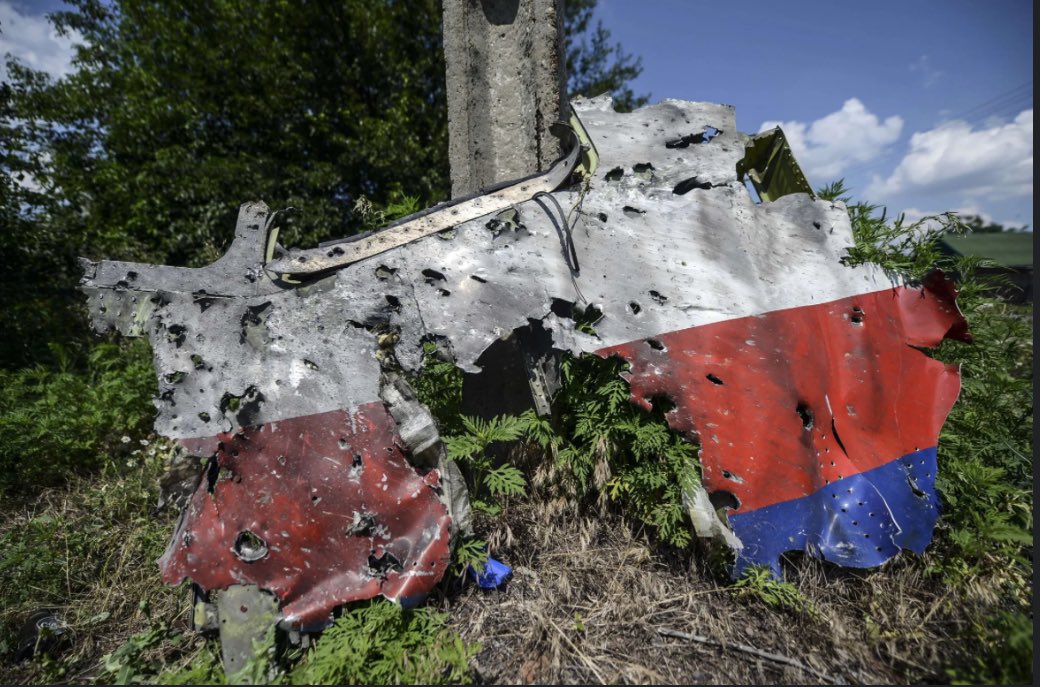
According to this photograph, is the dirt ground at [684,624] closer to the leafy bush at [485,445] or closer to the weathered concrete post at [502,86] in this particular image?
the leafy bush at [485,445]

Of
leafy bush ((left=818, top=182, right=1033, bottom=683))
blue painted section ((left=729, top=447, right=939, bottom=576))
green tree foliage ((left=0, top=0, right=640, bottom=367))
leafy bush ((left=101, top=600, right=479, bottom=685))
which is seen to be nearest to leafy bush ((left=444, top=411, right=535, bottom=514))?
leafy bush ((left=101, top=600, right=479, bottom=685))

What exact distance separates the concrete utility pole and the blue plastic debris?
2135 millimetres

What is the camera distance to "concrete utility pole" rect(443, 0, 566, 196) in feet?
9.45

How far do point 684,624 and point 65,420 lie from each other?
3815 millimetres

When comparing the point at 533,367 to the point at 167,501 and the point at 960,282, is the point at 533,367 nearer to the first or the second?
the point at 167,501

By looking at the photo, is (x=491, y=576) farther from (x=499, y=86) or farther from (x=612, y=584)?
(x=499, y=86)

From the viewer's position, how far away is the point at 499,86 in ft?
10.5

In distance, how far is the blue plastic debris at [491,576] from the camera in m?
2.04

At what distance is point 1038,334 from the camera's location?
184 cm

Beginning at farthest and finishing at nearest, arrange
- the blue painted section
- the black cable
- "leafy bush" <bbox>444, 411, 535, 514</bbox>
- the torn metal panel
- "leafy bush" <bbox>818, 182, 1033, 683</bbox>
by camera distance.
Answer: the torn metal panel < the black cable < "leafy bush" <bbox>444, 411, 535, 514</bbox> < the blue painted section < "leafy bush" <bbox>818, 182, 1033, 683</bbox>

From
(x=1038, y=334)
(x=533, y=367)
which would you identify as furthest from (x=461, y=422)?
(x=1038, y=334)

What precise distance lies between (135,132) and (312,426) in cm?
639

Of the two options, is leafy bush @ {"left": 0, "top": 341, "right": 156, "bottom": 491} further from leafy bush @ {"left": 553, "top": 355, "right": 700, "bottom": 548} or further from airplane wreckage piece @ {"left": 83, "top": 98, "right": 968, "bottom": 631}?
leafy bush @ {"left": 553, "top": 355, "right": 700, "bottom": 548}

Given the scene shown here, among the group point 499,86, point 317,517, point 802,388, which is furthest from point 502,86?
point 317,517
